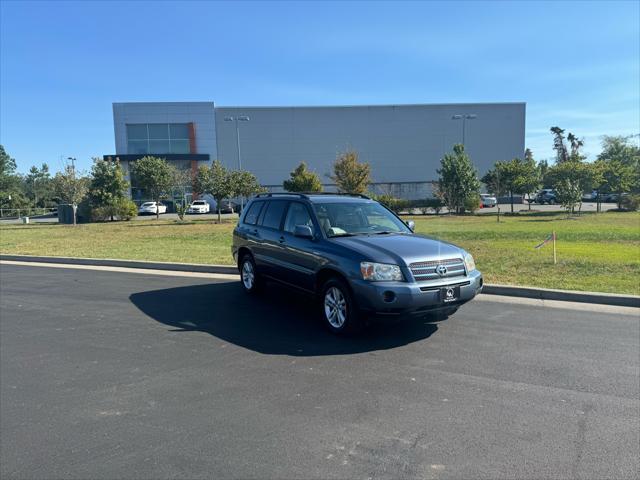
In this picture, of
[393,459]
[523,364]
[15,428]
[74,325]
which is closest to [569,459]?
[393,459]

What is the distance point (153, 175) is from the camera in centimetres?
3459

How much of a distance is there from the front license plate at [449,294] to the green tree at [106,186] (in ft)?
114

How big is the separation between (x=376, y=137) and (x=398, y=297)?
6078 centimetres

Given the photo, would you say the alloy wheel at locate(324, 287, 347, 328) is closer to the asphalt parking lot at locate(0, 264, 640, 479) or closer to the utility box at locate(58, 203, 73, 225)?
the asphalt parking lot at locate(0, 264, 640, 479)

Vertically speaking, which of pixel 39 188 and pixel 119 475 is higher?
pixel 39 188

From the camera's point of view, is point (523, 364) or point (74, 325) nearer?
point (523, 364)

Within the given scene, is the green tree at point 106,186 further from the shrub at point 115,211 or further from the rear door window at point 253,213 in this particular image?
the rear door window at point 253,213

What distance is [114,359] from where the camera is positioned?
507 cm

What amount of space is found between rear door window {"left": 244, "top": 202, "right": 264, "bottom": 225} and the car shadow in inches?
50.9

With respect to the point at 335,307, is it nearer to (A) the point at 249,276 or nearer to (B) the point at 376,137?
(A) the point at 249,276

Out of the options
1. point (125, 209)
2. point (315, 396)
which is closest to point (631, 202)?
point (125, 209)

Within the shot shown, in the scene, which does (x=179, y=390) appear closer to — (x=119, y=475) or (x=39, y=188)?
(x=119, y=475)

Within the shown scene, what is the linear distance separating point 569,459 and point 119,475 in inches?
116

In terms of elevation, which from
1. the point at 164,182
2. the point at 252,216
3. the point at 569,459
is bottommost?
the point at 569,459
